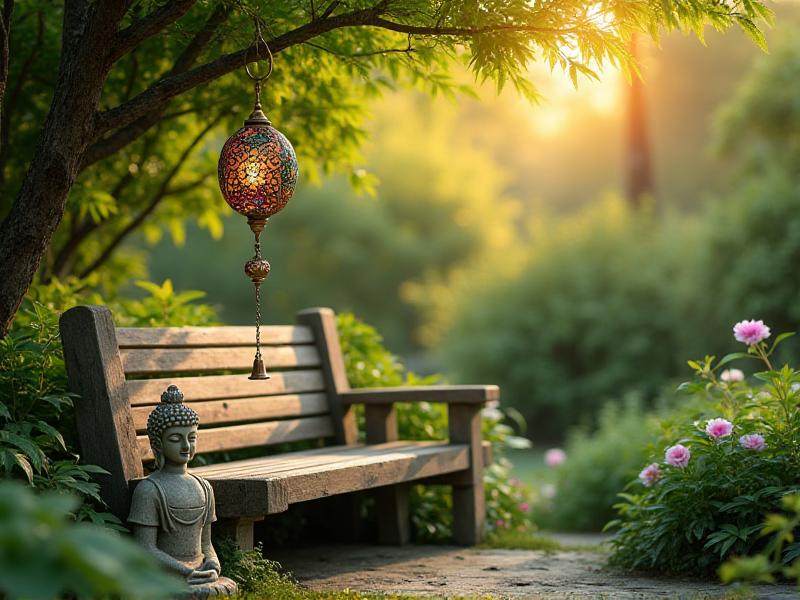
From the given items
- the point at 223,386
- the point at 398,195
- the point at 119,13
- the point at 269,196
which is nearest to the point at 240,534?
the point at 223,386

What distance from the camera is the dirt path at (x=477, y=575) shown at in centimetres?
407

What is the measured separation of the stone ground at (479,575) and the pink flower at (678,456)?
0.48 metres

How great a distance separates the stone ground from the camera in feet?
13.3

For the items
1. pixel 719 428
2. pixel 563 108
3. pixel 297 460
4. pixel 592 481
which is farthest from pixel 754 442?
pixel 563 108

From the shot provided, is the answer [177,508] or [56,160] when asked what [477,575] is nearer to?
[177,508]

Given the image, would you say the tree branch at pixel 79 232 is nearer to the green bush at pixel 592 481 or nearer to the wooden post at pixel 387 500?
the wooden post at pixel 387 500

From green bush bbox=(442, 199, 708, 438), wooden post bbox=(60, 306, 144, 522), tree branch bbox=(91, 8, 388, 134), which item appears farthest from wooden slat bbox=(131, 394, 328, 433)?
green bush bbox=(442, 199, 708, 438)

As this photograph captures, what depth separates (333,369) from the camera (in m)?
5.65

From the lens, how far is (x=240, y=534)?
4059 millimetres

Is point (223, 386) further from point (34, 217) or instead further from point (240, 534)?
point (34, 217)

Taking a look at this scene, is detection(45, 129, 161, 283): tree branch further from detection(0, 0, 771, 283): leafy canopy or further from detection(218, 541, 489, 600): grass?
detection(218, 541, 489, 600): grass

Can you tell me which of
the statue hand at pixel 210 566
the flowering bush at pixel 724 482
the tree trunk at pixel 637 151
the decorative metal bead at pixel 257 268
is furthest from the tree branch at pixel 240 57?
the tree trunk at pixel 637 151

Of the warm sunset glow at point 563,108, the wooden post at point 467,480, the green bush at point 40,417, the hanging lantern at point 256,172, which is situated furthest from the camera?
the warm sunset glow at point 563,108

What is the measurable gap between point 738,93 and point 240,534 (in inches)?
466
